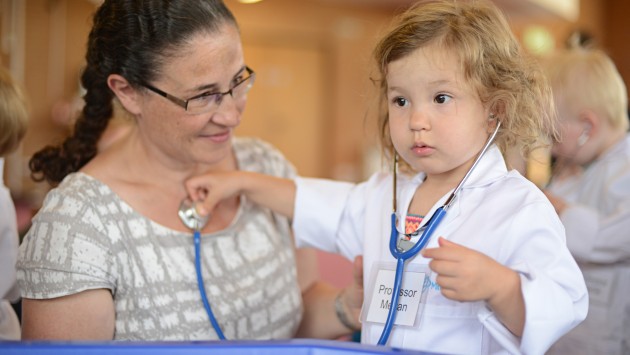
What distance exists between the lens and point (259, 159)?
1.93 meters

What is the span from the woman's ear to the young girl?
597mm

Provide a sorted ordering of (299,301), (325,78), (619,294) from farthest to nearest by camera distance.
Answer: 1. (325,78)
2. (619,294)
3. (299,301)

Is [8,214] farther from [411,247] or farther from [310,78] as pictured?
[310,78]

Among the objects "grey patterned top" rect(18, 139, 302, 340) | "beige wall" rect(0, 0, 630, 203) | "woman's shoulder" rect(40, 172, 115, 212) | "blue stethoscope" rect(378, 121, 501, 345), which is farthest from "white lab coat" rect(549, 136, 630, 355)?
"beige wall" rect(0, 0, 630, 203)

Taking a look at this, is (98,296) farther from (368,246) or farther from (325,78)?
(325,78)

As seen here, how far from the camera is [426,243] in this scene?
1.27 m

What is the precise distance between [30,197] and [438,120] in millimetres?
5031

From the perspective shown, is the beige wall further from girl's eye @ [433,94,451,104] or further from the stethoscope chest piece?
girl's eye @ [433,94,451,104]

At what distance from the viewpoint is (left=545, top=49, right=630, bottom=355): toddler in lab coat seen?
2.19 m

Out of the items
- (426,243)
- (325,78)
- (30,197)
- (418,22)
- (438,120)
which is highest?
(325,78)

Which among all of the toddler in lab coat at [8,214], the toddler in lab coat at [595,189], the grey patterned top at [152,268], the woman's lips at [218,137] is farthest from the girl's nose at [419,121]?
the toddler in lab coat at [8,214]

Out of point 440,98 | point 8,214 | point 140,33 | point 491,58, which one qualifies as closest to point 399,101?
point 440,98

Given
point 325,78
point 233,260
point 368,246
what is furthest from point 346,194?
point 325,78

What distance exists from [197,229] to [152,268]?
0.15 meters
